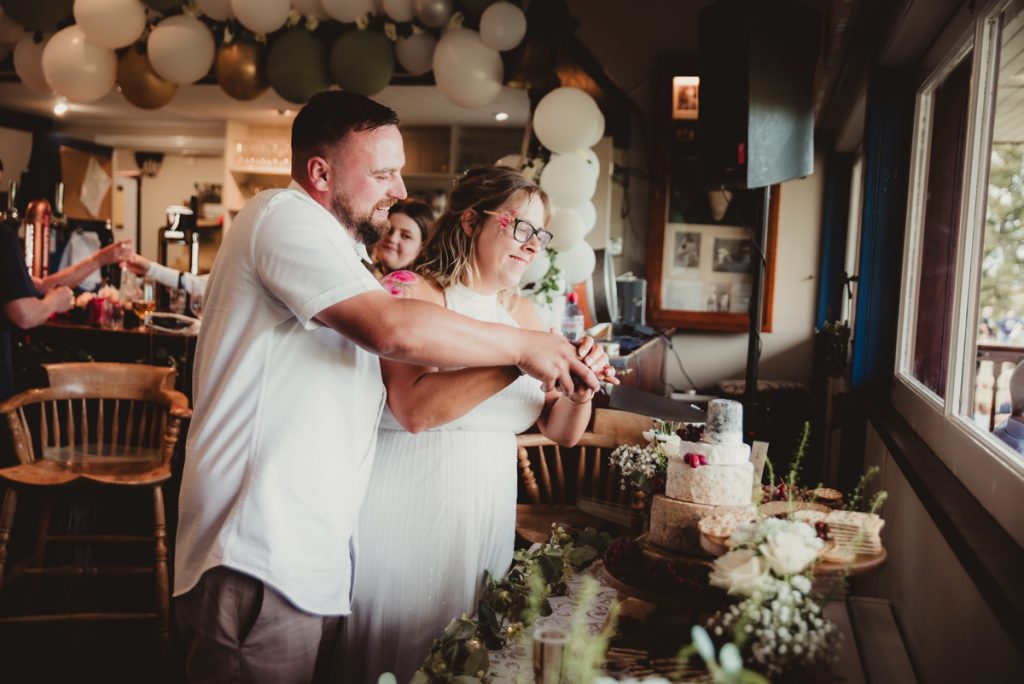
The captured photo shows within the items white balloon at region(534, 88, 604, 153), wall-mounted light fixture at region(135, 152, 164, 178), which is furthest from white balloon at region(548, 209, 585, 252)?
wall-mounted light fixture at region(135, 152, 164, 178)

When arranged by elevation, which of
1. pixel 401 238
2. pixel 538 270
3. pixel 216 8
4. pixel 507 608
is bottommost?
pixel 507 608

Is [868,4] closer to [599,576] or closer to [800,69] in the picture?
[800,69]

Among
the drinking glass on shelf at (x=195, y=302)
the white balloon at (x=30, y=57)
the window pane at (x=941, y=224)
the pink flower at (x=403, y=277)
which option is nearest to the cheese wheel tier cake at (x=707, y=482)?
the pink flower at (x=403, y=277)

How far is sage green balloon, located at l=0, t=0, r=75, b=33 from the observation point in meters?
4.40

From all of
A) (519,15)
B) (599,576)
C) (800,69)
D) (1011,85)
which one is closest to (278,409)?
(599,576)

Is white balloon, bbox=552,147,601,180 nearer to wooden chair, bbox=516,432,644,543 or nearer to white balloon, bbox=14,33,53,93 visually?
wooden chair, bbox=516,432,644,543

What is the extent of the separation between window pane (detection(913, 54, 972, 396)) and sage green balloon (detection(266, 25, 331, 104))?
2896 mm

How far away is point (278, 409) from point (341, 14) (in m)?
3.34

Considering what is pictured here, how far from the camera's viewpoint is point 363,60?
166 inches

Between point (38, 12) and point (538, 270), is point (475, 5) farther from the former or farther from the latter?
point (38, 12)

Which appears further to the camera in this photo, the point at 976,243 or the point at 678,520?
the point at 976,243

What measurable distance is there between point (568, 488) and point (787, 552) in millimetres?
2042

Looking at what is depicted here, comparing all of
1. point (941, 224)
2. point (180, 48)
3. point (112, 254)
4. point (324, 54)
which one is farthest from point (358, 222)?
point (180, 48)

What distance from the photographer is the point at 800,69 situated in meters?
3.06
